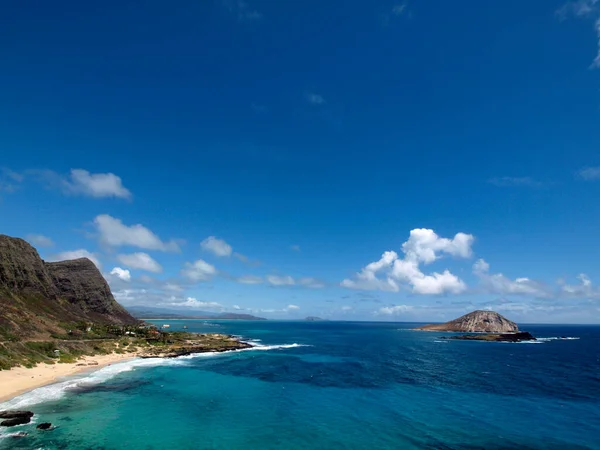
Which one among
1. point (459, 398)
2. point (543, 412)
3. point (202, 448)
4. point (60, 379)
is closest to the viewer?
point (202, 448)

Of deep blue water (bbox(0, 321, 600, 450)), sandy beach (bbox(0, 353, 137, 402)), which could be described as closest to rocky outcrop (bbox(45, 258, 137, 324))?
sandy beach (bbox(0, 353, 137, 402))

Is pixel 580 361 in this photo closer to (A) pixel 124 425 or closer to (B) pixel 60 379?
(A) pixel 124 425

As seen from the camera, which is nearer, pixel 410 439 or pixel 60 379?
→ pixel 410 439

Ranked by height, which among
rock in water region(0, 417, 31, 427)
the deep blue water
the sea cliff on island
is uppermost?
the sea cliff on island

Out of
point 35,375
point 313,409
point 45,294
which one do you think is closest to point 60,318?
point 45,294

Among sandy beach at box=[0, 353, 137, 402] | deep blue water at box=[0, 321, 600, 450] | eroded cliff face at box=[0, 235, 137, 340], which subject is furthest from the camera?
eroded cliff face at box=[0, 235, 137, 340]

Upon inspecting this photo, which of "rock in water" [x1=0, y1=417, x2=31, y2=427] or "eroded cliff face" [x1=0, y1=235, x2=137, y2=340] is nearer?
"rock in water" [x1=0, y1=417, x2=31, y2=427]

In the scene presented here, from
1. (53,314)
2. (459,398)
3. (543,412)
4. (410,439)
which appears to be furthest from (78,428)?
(53,314)

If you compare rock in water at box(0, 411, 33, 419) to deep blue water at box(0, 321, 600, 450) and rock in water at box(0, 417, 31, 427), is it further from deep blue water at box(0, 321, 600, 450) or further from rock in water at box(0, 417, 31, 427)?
deep blue water at box(0, 321, 600, 450)
